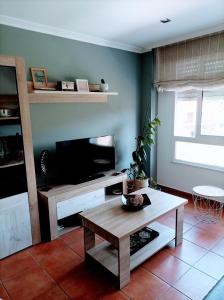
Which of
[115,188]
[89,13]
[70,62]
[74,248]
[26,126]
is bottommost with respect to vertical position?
[74,248]

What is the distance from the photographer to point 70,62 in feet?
9.66

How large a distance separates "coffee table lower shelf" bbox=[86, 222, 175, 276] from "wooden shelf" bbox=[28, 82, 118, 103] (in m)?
1.80

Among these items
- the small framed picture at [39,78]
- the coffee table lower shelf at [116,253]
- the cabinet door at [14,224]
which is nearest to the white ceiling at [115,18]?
the small framed picture at [39,78]

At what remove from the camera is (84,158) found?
2.96 meters

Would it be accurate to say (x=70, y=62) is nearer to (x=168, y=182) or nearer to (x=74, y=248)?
(x=74, y=248)

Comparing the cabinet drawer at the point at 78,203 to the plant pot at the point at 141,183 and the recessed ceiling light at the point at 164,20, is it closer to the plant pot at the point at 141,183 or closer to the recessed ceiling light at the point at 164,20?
the plant pot at the point at 141,183

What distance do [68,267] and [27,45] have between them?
2427 millimetres

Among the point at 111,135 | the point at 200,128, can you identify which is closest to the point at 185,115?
the point at 200,128

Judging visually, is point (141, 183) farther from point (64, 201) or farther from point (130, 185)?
point (64, 201)

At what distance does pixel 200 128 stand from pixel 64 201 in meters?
2.27

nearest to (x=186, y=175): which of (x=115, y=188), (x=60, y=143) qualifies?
(x=115, y=188)

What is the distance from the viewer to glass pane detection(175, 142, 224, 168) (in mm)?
3314

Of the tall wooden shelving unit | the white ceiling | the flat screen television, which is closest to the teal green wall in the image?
the white ceiling

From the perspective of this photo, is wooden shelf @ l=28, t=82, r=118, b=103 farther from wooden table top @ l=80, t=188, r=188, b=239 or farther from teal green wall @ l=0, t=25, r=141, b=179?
wooden table top @ l=80, t=188, r=188, b=239
